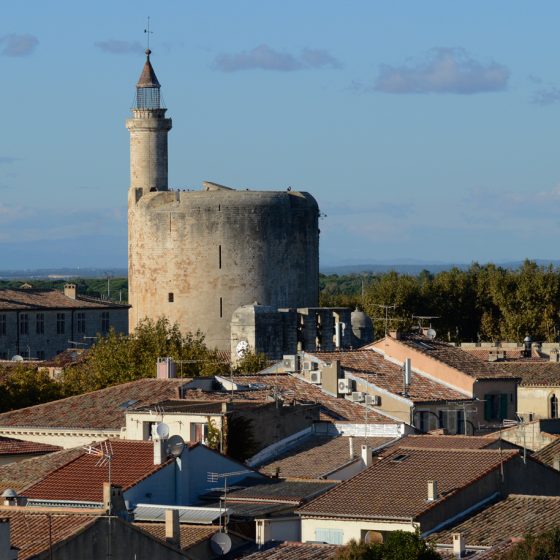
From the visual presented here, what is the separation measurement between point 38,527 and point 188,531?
11.8 feet

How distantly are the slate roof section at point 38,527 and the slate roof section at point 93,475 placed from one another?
14.0 feet

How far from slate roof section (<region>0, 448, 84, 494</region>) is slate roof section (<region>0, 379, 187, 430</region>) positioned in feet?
13.4

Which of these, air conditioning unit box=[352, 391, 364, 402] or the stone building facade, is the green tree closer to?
air conditioning unit box=[352, 391, 364, 402]

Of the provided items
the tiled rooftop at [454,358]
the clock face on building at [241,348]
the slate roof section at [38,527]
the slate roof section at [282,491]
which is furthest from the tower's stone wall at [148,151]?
the slate roof section at [38,527]

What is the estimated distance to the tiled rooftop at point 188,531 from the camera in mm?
25375

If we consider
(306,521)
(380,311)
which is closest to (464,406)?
(306,521)

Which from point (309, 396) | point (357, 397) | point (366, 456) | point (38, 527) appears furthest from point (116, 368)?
point (38, 527)

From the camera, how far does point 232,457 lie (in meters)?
33.8

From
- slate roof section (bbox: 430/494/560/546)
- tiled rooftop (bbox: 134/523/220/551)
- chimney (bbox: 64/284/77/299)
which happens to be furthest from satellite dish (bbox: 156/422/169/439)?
chimney (bbox: 64/284/77/299)

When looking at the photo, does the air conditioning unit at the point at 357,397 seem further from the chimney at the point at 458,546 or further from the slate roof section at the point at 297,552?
the chimney at the point at 458,546

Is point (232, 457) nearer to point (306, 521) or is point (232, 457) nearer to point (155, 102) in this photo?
point (306, 521)

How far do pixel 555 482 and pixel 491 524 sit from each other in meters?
4.33

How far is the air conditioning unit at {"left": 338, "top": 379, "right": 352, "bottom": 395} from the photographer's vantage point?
42.6m

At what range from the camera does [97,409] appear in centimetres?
4131
